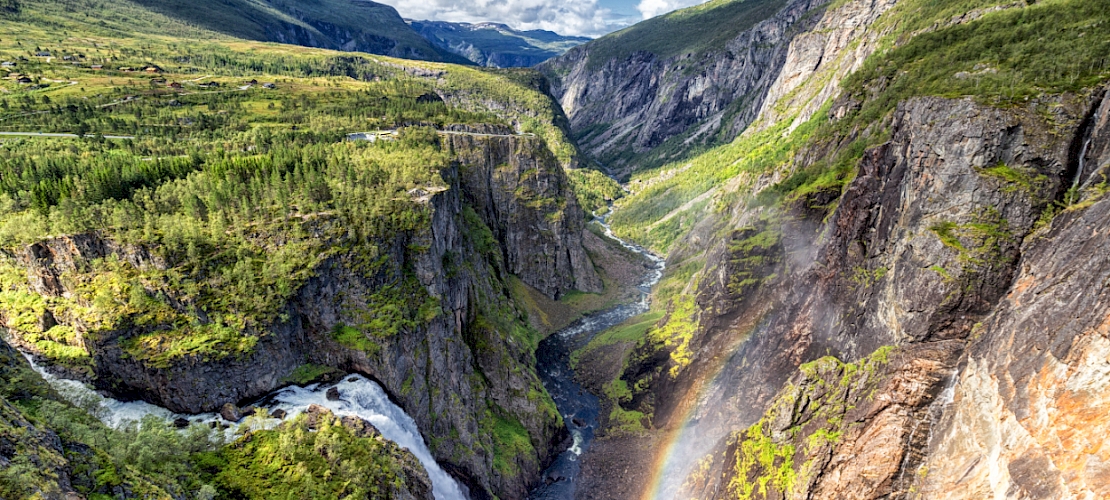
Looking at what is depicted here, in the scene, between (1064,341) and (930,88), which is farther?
(930,88)

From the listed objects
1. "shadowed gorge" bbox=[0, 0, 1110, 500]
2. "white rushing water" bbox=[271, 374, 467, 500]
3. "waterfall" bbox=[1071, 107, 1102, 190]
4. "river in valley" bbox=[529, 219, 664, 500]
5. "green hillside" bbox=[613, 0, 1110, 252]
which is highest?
"green hillside" bbox=[613, 0, 1110, 252]

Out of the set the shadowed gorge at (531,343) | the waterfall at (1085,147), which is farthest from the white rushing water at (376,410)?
the waterfall at (1085,147)

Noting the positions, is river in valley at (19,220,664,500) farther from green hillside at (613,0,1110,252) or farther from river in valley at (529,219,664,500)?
green hillside at (613,0,1110,252)

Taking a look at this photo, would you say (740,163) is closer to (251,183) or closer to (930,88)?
(930,88)

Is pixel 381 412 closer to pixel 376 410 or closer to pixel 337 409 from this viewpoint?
pixel 376 410

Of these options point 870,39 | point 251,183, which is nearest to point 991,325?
point 251,183

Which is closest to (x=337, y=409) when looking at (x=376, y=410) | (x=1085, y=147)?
(x=376, y=410)

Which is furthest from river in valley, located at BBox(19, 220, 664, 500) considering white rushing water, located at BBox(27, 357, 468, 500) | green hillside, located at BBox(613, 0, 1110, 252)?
green hillside, located at BBox(613, 0, 1110, 252)
